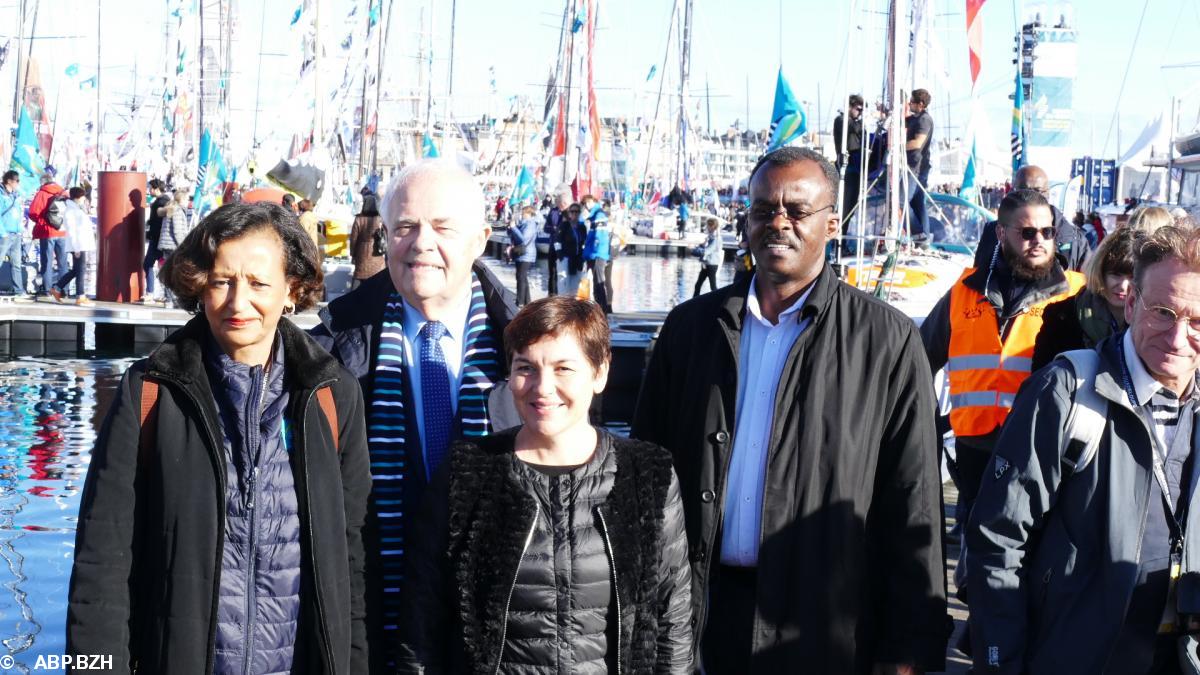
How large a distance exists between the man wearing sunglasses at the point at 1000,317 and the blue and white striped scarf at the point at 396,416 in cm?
280

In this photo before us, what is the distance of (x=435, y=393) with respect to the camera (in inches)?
140

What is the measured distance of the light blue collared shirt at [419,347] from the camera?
3564 millimetres

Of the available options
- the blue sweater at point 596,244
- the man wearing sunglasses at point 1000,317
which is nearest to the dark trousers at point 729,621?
the man wearing sunglasses at point 1000,317

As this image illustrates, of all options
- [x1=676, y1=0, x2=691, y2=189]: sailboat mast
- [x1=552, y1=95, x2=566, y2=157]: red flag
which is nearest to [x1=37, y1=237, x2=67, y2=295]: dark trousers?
[x1=552, y1=95, x2=566, y2=157]: red flag

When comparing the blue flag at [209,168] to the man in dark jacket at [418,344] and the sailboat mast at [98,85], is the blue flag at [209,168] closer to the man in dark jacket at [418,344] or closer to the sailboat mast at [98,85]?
the sailboat mast at [98,85]

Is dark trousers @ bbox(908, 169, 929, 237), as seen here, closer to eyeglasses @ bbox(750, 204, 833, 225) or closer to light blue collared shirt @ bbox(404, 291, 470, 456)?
eyeglasses @ bbox(750, 204, 833, 225)

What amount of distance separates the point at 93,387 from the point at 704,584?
12021 millimetres

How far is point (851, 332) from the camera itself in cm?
354

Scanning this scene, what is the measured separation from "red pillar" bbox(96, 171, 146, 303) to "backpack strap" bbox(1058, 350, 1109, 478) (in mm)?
16443

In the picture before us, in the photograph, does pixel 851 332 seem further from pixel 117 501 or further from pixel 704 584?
pixel 117 501

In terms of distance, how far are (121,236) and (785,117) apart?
8.79m

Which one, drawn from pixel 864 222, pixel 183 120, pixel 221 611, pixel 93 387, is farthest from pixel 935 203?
pixel 183 120

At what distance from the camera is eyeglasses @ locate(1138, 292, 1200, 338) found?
3.23 meters

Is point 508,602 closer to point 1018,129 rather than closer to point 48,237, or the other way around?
point 48,237
